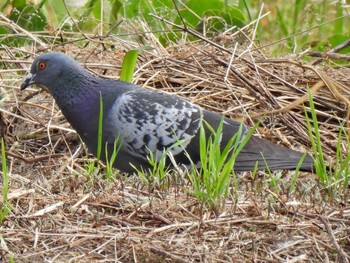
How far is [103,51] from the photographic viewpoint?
6645 millimetres

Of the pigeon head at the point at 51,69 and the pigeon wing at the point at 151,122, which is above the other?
the pigeon head at the point at 51,69

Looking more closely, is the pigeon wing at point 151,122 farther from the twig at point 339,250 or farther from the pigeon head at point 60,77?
the twig at point 339,250

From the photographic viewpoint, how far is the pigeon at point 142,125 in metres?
5.19

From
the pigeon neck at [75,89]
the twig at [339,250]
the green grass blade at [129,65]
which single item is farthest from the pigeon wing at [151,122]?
the twig at [339,250]

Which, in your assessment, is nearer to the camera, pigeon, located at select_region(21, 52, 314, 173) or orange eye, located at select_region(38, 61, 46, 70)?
pigeon, located at select_region(21, 52, 314, 173)

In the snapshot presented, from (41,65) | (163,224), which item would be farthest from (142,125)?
(163,224)

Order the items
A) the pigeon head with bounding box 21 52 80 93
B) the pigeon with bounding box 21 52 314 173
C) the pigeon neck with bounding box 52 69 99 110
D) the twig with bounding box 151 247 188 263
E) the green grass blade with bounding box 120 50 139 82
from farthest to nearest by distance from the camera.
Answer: the green grass blade with bounding box 120 50 139 82 < the pigeon head with bounding box 21 52 80 93 < the pigeon neck with bounding box 52 69 99 110 < the pigeon with bounding box 21 52 314 173 < the twig with bounding box 151 247 188 263

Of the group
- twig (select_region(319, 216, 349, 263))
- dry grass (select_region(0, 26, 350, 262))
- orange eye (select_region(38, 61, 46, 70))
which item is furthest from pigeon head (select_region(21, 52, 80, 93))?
twig (select_region(319, 216, 349, 263))

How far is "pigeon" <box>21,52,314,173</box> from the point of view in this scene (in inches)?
204

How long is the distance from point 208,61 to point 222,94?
1.07 feet

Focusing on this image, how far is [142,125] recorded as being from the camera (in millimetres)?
5297

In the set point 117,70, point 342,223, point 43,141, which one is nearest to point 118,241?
point 342,223

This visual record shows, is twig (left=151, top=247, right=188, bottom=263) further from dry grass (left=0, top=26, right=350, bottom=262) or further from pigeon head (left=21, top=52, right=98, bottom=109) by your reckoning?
pigeon head (left=21, top=52, right=98, bottom=109)

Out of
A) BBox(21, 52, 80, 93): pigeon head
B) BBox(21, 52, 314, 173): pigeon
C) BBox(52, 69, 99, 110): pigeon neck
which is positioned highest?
BBox(21, 52, 80, 93): pigeon head
